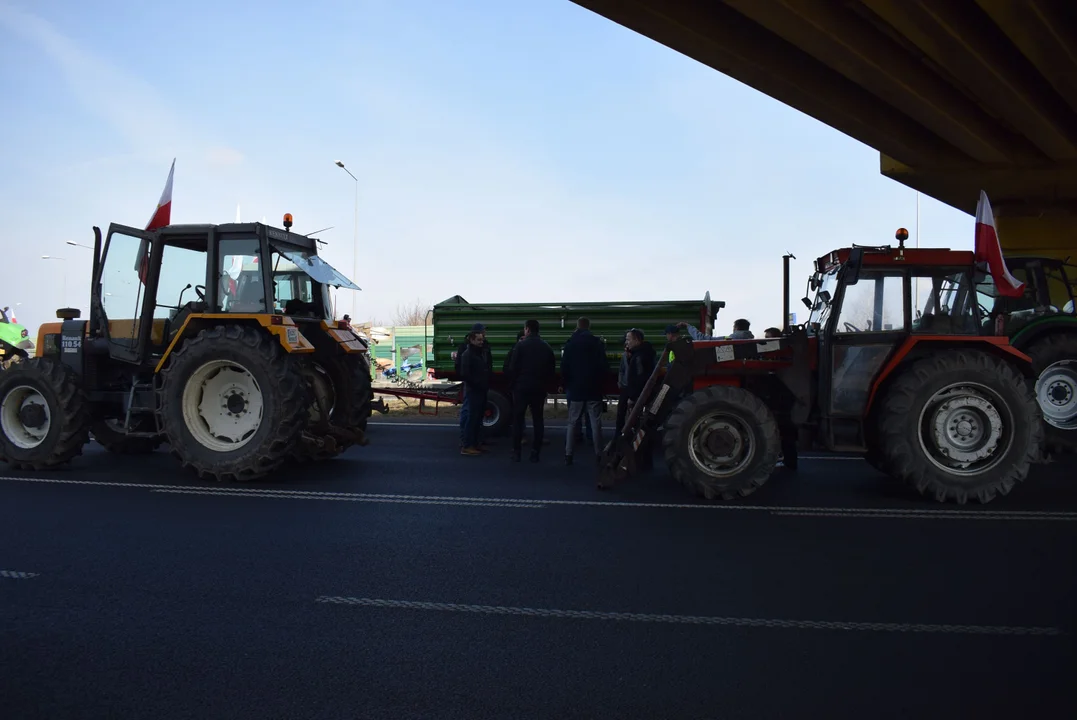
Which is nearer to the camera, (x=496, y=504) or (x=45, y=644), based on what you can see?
(x=45, y=644)

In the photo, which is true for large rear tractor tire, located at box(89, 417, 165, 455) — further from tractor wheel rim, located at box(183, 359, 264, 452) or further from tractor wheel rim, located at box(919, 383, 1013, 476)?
tractor wheel rim, located at box(919, 383, 1013, 476)

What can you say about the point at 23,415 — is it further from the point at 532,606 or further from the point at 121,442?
the point at 532,606

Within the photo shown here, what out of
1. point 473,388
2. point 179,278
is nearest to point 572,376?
point 473,388

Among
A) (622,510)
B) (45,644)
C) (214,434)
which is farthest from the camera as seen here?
(214,434)

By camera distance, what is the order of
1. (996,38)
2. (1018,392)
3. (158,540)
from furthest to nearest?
(996,38) < (1018,392) < (158,540)

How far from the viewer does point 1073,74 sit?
12234 mm

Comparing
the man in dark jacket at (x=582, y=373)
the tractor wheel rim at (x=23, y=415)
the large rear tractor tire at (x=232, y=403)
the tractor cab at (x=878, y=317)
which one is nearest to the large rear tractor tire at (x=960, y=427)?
the tractor cab at (x=878, y=317)

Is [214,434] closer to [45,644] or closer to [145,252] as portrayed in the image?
[145,252]

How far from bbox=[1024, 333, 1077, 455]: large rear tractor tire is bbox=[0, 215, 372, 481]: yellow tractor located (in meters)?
8.81

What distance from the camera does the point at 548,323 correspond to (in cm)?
1478

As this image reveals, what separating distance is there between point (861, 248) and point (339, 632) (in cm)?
620

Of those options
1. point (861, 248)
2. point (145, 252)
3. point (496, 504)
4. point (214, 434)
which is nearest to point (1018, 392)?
point (861, 248)

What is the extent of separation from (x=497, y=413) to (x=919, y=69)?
853 centimetres

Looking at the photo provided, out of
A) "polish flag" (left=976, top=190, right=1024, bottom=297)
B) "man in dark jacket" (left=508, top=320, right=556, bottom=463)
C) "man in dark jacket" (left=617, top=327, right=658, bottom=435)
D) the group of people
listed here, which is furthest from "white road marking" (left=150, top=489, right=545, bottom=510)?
"polish flag" (left=976, top=190, right=1024, bottom=297)
